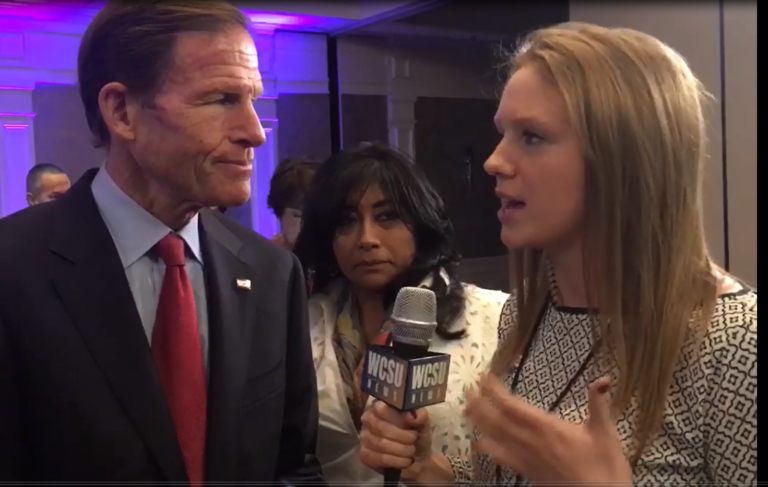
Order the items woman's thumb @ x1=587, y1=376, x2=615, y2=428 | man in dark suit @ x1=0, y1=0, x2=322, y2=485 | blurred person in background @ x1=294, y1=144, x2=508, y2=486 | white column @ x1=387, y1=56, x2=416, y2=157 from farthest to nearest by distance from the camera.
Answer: white column @ x1=387, y1=56, x2=416, y2=157
blurred person in background @ x1=294, y1=144, x2=508, y2=486
man in dark suit @ x1=0, y1=0, x2=322, y2=485
woman's thumb @ x1=587, y1=376, x2=615, y2=428

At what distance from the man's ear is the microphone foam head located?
35 centimetres

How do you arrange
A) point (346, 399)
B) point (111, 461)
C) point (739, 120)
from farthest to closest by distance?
point (346, 399) → point (739, 120) → point (111, 461)

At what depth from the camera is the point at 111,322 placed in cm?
70

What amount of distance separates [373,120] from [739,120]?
2.50 feet

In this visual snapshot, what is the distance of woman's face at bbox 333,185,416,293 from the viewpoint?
122cm

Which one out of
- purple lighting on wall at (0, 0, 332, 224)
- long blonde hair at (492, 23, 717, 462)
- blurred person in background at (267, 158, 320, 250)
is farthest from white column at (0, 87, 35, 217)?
long blonde hair at (492, 23, 717, 462)

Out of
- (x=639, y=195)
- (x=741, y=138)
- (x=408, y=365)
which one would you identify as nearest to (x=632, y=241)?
(x=639, y=195)

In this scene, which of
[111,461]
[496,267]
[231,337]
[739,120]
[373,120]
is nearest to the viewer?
[111,461]

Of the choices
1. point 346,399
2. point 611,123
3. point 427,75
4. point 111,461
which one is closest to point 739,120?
point 611,123

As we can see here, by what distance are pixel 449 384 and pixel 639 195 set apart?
54 centimetres

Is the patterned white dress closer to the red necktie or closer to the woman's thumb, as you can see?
the woman's thumb

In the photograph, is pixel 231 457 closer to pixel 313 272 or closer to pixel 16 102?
pixel 16 102

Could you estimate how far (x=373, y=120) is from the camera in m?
1.52

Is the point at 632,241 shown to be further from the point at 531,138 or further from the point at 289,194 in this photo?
the point at 289,194
